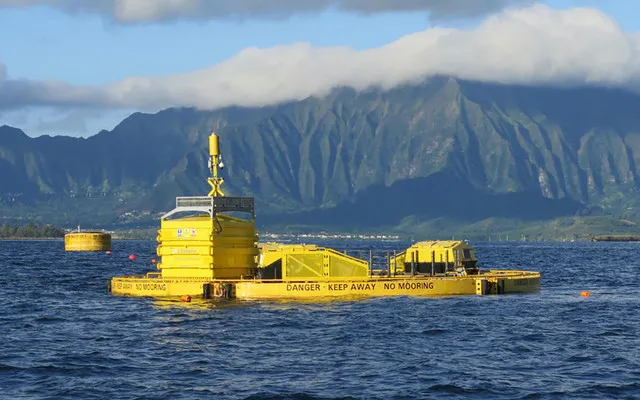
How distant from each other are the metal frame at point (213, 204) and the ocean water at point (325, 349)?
6.76 meters

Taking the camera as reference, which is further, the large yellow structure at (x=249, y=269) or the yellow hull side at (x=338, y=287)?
the large yellow structure at (x=249, y=269)

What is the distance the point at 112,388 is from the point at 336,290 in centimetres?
3067

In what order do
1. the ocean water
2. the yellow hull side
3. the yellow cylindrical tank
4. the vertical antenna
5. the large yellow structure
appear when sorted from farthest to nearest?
the yellow cylindrical tank, the vertical antenna, the large yellow structure, the yellow hull side, the ocean water

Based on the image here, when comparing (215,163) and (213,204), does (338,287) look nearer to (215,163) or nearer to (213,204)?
(213,204)

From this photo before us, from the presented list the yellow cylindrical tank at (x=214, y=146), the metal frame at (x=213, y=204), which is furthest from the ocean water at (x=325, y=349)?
the yellow cylindrical tank at (x=214, y=146)

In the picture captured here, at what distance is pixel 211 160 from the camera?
3024 inches

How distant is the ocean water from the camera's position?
138ft

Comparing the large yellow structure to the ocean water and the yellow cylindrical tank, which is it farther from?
the ocean water

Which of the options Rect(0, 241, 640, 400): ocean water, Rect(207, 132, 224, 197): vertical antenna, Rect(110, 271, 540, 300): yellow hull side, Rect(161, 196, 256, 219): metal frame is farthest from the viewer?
Rect(207, 132, 224, 197): vertical antenna

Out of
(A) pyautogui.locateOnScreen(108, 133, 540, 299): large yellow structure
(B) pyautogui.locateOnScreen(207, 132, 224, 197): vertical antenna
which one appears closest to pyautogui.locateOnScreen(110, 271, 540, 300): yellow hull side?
(A) pyautogui.locateOnScreen(108, 133, 540, 299): large yellow structure

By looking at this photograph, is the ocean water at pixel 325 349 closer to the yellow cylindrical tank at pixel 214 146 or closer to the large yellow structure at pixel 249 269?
the large yellow structure at pixel 249 269

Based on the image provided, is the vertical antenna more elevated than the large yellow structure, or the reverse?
the vertical antenna

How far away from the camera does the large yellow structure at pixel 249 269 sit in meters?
71.8

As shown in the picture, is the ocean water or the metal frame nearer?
the ocean water
